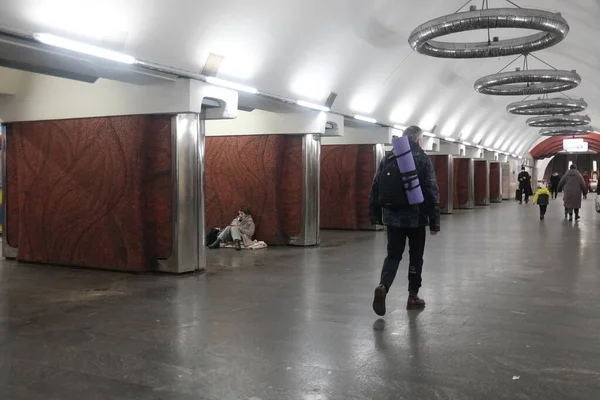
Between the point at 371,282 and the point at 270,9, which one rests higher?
the point at 270,9

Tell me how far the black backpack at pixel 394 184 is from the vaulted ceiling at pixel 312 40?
349 centimetres

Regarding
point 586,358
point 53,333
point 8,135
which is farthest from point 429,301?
point 8,135

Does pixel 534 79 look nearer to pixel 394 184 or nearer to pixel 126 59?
pixel 394 184

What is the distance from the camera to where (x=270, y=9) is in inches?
329

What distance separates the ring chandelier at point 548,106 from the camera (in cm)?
1991

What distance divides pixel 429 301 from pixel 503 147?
98.9 feet

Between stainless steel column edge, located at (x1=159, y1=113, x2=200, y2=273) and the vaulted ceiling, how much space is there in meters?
0.85

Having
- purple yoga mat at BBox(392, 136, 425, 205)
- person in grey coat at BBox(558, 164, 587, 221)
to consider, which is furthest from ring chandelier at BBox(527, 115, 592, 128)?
purple yoga mat at BBox(392, 136, 425, 205)

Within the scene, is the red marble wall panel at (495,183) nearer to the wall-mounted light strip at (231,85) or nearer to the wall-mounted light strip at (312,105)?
the wall-mounted light strip at (312,105)

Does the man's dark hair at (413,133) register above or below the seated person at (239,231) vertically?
above

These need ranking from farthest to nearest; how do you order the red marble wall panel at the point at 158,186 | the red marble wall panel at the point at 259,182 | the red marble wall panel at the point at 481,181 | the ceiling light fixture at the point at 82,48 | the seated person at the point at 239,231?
the red marble wall panel at the point at 481,181
the red marble wall panel at the point at 259,182
the seated person at the point at 239,231
the red marble wall panel at the point at 158,186
the ceiling light fixture at the point at 82,48

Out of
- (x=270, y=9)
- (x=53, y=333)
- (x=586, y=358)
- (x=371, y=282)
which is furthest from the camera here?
(x=270, y=9)

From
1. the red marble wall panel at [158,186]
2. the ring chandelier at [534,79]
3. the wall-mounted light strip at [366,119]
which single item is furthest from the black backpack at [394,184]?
the ring chandelier at [534,79]

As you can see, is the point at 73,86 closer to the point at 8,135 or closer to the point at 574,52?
the point at 8,135
